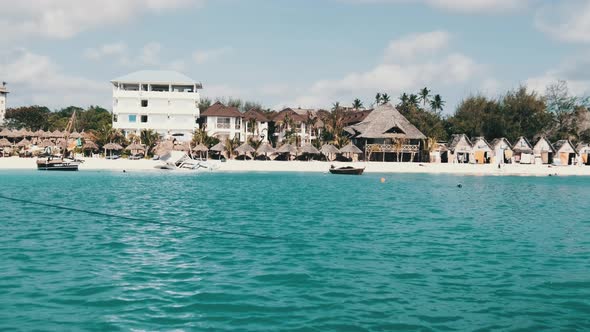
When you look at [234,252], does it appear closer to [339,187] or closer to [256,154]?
[339,187]

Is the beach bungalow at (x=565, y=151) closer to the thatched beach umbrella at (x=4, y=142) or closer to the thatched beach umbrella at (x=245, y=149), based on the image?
the thatched beach umbrella at (x=245, y=149)

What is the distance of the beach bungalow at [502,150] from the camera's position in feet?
235

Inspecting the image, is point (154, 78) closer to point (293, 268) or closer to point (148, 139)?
point (148, 139)

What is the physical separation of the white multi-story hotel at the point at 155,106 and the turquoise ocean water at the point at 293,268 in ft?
144

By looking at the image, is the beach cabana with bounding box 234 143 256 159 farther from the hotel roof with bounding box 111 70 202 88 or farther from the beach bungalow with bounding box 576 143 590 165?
the beach bungalow with bounding box 576 143 590 165

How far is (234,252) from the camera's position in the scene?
1580 cm

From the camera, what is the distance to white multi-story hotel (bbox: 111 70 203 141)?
71.4 m

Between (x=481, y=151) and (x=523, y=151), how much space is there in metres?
5.69

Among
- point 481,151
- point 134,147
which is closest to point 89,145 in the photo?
point 134,147

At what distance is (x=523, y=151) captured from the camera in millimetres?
72812

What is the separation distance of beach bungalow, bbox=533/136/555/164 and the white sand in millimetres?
3525

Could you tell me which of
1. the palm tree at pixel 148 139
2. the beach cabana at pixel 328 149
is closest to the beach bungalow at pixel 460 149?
the beach cabana at pixel 328 149

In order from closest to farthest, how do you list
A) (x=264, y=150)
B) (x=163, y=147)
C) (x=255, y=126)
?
(x=264, y=150), (x=163, y=147), (x=255, y=126)

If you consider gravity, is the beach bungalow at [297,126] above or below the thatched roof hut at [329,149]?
above
